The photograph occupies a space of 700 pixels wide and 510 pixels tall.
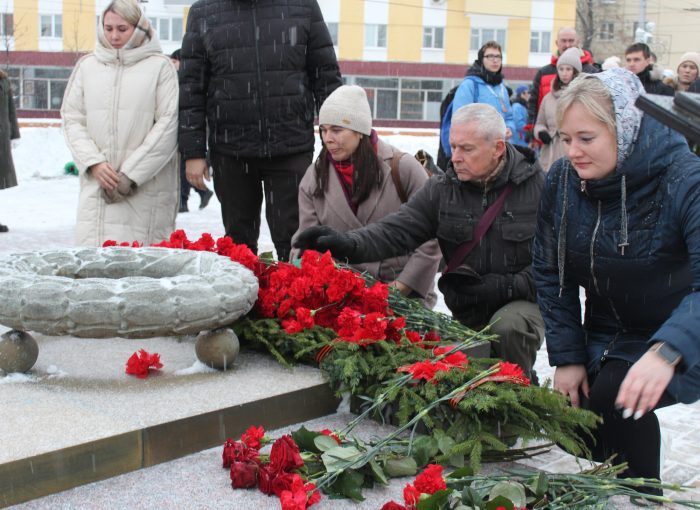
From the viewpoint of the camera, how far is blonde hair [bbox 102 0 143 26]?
5270mm

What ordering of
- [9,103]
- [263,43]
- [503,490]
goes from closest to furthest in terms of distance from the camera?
[503,490] → [263,43] → [9,103]

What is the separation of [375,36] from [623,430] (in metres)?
36.5

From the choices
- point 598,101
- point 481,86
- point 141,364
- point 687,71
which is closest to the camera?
point 598,101

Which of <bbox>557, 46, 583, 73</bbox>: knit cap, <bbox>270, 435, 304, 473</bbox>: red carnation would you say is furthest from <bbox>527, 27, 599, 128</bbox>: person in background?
<bbox>270, 435, 304, 473</bbox>: red carnation

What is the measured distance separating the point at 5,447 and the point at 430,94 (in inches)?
1467

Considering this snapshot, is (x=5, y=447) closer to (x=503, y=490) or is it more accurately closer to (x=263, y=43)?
(x=503, y=490)

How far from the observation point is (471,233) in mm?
4148

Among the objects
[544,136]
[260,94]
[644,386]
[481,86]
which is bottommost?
[644,386]

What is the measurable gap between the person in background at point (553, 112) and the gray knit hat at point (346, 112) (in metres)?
4.45

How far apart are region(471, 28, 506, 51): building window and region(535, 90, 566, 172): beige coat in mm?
30415

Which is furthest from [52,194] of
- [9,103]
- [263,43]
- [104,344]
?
[104,344]

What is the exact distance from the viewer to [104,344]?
12.2ft

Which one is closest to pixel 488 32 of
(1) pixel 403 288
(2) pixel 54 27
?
(2) pixel 54 27

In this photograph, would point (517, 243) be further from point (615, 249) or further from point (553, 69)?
point (553, 69)
